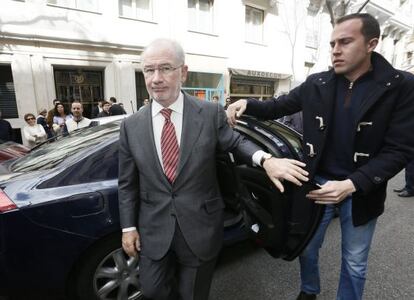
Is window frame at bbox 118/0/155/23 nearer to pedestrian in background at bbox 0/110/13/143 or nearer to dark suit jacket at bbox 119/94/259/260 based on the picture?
pedestrian in background at bbox 0/110/13/143

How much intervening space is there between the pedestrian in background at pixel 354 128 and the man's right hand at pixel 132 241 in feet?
2.98

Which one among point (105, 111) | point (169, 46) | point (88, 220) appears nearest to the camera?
point (169, 46)

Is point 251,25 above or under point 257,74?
above

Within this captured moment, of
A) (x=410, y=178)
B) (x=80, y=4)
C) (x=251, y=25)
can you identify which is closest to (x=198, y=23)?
(x=251, y=25)

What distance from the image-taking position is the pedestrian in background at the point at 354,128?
1598mm

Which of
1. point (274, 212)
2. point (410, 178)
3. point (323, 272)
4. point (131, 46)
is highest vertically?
point (131, 46)

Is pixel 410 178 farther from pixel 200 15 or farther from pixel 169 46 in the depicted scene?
pixel 200 15

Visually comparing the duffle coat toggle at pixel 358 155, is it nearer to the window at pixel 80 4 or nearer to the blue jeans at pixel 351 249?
the blue jeans at pixel 351 249

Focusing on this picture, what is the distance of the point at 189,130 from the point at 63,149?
1595 millimetres

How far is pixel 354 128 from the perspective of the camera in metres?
1.68

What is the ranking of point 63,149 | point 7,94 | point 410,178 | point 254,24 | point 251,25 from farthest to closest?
1. point 254,24
2. point 251,25
3. point 7,94
4. point 410,178
5. point 63,149

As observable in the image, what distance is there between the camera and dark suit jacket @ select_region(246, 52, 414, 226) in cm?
159

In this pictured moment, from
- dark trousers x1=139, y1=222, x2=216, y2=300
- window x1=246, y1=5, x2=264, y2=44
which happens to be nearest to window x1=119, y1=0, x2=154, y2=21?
window x1=246, y1=5, x2=264, y2=44

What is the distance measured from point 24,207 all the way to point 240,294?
177 centimetres
